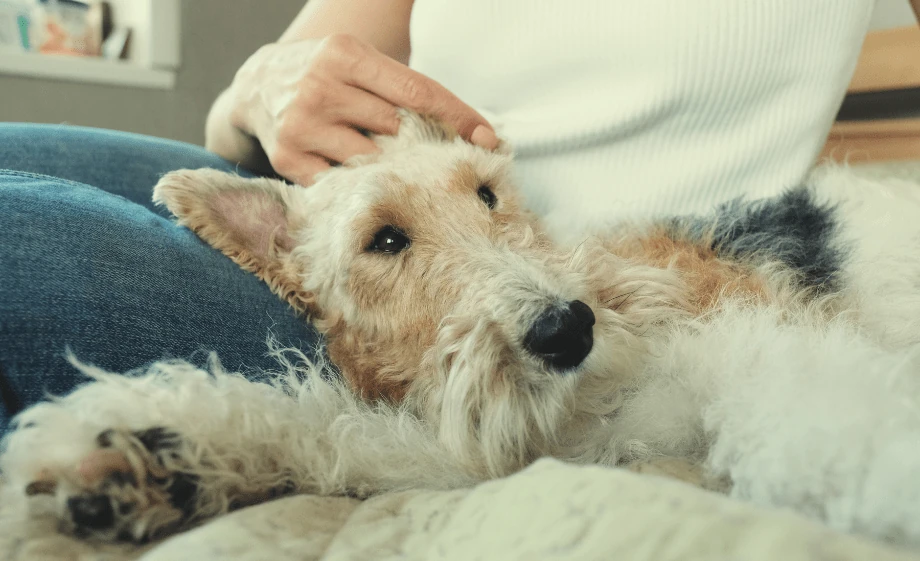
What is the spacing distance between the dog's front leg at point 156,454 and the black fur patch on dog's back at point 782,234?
1.03m

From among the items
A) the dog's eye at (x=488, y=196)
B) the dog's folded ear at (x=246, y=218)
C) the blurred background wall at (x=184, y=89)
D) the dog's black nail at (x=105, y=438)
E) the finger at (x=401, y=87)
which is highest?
the finger at (x=401, y=87)

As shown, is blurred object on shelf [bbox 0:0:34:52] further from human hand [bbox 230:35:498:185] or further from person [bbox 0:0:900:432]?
human hand [bbox 230:35:498:185]

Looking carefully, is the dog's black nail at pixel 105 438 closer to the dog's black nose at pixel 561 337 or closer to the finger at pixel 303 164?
the dog's black nose at pixel 561 337

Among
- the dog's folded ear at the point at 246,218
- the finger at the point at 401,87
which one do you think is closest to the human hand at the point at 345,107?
the finger at the point at 401,87

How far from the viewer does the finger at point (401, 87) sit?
1.56 metres

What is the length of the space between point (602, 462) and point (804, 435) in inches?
13.9

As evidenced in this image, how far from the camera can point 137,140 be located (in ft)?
6.01

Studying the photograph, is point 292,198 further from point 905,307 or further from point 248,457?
point 905,307

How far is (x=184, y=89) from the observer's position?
14.0 feet

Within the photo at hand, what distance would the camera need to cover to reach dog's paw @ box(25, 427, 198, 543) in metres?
0.65

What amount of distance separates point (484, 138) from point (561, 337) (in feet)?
2.68

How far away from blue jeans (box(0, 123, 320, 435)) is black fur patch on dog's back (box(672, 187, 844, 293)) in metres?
0.97

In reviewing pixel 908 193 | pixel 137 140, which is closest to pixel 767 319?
pixel 908 193

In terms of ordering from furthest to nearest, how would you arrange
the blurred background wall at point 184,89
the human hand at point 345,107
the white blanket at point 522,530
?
the blurred background wall at point 184,89, the human hand at point 345,107, the white blanket at point 522,530
